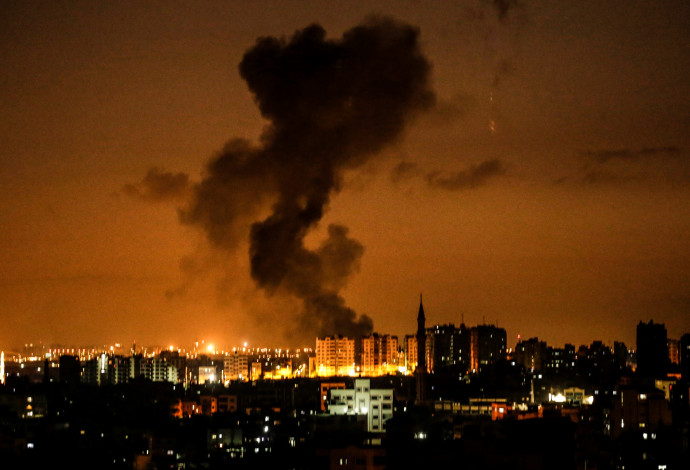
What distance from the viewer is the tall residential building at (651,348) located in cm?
3203

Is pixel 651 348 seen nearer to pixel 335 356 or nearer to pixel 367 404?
pixel 335 356

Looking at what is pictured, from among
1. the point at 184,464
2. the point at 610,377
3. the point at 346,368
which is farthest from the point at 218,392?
the point at 184,464

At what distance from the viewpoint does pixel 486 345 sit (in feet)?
140

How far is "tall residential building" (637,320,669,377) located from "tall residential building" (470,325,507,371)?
973 centimetres

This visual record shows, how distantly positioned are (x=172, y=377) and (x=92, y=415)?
1919cm

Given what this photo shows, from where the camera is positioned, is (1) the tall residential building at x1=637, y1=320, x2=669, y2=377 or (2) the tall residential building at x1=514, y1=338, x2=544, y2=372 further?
(2) the tall residential building at x1=514, y1=338, x2=544, y2=372

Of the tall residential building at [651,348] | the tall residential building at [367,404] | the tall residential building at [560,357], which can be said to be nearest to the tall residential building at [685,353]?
the tall residential building at [651,348]

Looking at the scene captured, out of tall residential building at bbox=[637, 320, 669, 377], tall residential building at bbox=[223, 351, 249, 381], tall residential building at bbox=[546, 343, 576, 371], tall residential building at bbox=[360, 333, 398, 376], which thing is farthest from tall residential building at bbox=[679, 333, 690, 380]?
tall residential building at bbox=[223, 351, 249, 381]

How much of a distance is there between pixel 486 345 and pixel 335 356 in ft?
33.4

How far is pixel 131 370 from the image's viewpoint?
41312mm

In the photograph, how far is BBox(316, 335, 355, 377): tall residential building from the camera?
3096 centimetres

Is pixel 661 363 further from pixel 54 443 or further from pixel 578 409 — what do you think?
pixel 54 443

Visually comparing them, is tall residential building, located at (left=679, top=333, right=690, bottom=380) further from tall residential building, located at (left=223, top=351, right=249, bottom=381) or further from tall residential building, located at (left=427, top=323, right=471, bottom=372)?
tall residential building, located at (left=223, top=351, right=249, bottom=381)

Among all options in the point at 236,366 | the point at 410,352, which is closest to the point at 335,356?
the point at 410,352
